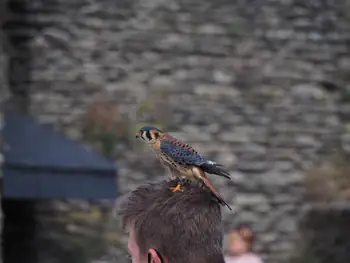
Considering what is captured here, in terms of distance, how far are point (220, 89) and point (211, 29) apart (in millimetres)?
512

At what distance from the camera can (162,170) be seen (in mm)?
7684

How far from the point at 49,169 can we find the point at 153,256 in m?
4.43

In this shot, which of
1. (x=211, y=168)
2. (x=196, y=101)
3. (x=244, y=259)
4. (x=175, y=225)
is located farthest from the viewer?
(x=196, y=101)

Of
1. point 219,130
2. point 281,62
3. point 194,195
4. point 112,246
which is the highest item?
point 281,62

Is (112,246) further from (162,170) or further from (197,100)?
(197,100)

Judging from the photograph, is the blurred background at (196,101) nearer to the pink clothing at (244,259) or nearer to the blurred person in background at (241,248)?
the blurred person in background at (241,248)

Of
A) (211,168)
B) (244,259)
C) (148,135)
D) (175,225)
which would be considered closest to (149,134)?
(148,135)

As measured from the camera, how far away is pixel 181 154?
2.38 m

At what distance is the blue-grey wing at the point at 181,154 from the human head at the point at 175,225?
9 centimetres

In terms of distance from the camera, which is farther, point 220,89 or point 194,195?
point 220,89

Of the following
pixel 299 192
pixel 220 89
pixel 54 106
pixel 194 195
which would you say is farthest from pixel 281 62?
pixel 194 195

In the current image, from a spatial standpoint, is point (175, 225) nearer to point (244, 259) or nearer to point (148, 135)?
point (148, 135)

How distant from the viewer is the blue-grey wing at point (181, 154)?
91.3 inches

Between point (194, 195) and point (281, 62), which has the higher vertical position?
point (281, 62)
